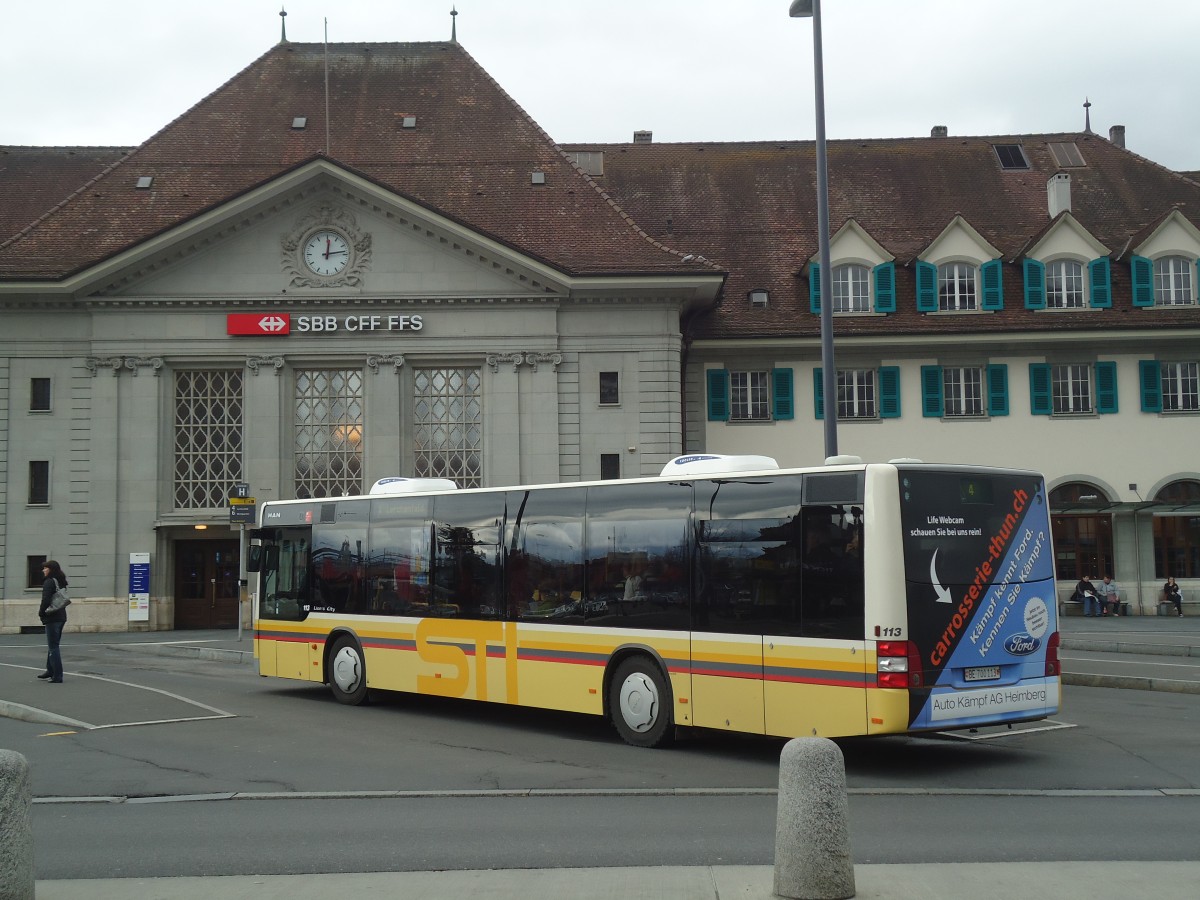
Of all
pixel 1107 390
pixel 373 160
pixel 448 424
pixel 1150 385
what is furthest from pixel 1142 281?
pixel 373 160

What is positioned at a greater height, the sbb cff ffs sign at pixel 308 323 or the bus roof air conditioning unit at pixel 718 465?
the sbb cff ffs sign at pixel 308 323

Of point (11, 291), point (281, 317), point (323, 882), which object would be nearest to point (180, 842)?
point (323, 882)

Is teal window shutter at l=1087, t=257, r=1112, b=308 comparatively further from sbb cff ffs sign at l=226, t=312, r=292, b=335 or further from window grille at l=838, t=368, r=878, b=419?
sbb cff ffs sign at l=226, t=312, r=292, b=335

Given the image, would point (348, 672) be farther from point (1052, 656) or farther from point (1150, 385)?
point (1150, 385)

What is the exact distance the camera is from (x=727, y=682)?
12.7 meters

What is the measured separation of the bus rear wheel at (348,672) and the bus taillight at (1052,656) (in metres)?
9.27

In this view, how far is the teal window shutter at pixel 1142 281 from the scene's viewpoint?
39312 mm

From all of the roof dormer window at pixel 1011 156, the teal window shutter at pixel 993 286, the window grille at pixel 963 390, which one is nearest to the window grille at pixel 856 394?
the window grille at pixel 963 390

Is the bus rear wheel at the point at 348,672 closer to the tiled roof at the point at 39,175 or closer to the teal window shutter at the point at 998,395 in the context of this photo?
the teal window shutter at the point at 998,395

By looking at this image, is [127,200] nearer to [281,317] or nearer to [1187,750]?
[281,317]

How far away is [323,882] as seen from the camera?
25.1ft

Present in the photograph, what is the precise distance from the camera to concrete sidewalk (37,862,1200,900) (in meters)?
7.07

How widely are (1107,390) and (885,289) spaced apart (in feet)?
24.4

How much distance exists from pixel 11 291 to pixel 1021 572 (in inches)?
1255
